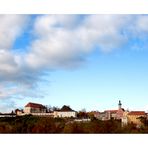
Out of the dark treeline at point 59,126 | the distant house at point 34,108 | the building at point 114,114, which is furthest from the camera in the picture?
the distant house at point 34,108

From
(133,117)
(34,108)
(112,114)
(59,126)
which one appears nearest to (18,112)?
(34,108)

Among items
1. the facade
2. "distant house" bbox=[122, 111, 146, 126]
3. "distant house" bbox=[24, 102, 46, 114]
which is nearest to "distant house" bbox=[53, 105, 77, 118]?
the facade

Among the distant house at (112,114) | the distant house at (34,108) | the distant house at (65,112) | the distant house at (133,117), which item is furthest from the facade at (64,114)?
the distant house at (133,117)

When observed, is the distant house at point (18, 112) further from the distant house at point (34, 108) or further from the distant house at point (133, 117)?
the distant house at point (133, 117)

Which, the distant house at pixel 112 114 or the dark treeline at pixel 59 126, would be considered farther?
the distant house at pixel 112 114

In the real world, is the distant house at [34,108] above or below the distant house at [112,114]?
above
